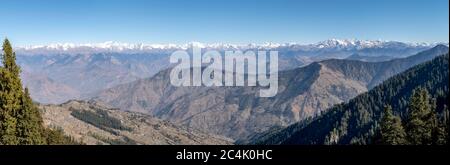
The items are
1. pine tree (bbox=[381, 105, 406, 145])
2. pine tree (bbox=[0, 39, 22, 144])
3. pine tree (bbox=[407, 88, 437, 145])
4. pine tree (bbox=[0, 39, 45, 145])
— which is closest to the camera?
pine tree (bbox=[0, 39, 22, 144])

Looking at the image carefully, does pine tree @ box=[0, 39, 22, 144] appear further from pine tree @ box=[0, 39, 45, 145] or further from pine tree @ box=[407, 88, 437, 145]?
pine tree @ box=[407, 88, 437, 145]

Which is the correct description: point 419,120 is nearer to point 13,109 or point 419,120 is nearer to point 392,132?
point 392,132

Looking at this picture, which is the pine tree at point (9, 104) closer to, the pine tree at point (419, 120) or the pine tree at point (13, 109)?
the pine tree at point (13, 109)

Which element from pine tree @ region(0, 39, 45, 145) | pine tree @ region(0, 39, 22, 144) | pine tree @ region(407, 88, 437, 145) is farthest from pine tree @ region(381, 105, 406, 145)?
pine tree @ region(0, 39, 22, 144)

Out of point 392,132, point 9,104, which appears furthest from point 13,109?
point 392,132
